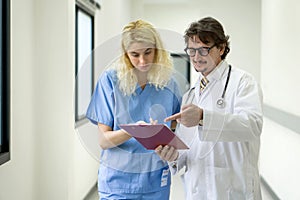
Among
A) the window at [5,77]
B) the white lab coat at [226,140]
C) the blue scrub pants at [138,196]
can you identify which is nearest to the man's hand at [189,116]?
the white lab coat at [226,140]

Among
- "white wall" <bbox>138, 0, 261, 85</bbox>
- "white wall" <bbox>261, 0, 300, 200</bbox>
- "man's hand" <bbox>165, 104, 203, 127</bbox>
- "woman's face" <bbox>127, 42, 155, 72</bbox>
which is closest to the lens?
"man's hand" <bbox>165, 104, 203, 127</bbox>

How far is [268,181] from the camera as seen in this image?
14.6 ft

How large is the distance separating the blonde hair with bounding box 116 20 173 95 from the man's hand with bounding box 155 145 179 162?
0.80 ft

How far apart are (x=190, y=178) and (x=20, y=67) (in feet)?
4.71

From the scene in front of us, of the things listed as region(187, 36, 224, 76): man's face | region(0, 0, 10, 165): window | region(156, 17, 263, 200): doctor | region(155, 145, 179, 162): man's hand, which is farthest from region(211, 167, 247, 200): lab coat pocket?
region(0, 0, 10, 165): window

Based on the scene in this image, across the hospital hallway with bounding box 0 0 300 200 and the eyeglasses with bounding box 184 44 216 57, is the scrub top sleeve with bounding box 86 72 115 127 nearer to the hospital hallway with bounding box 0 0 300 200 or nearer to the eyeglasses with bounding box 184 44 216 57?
the hospital hallway with bounding box 0 0 300 200

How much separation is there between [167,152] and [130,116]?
0.20m

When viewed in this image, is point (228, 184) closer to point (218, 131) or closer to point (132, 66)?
point (218, 131)

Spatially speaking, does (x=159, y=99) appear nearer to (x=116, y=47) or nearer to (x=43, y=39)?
(x=116, y=47)

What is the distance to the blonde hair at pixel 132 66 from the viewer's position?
55.8 inches

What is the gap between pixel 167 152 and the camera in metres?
1.49

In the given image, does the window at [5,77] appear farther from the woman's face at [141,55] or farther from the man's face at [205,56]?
the man's face at [205,56]

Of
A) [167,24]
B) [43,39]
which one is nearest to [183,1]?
[167,24]

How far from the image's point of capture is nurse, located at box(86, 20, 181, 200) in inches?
56.5
